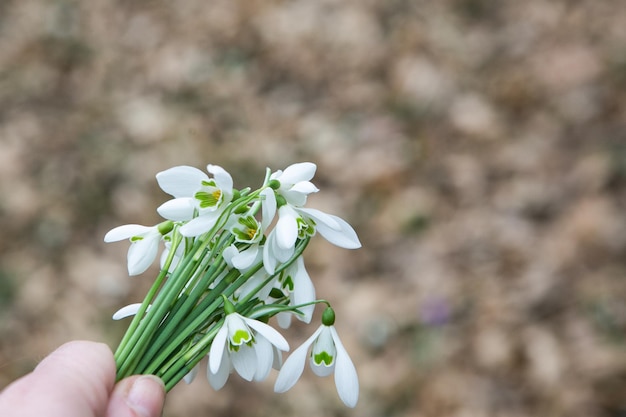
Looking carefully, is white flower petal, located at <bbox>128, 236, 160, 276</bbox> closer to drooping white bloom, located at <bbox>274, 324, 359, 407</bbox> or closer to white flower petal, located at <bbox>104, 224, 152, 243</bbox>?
white flower petal, located at <bbox>104, 224, 152, 243</bbox>

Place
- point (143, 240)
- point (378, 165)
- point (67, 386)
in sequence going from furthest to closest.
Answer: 1. point (378, 165)
2. point (143, 240)
3. point (67, 386)

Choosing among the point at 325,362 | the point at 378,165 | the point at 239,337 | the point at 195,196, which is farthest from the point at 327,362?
the point at 378,165

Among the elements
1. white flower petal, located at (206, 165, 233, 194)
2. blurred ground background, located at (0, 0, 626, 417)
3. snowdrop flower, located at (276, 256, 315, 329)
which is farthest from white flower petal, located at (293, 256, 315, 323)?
blurred ground background, located at (0, 0, 626, 417)

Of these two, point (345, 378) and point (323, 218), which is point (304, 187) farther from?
point (345, 378)

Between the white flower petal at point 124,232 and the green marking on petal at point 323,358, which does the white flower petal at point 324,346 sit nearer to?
the green marking on petal at point 323,358

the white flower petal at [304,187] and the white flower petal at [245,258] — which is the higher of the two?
the white flower petal at [304,187]

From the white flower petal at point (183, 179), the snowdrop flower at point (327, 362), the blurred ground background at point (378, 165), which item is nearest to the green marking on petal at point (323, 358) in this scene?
the snowdrop flower at point (327, 362)

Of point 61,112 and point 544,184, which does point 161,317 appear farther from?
point 61,112
